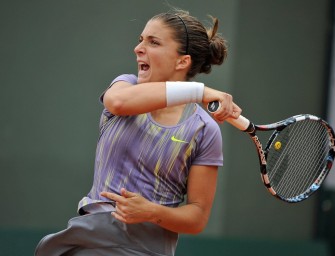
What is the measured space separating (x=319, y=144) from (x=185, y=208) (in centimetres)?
96

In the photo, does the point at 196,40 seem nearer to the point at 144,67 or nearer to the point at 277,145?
the point at 144,67

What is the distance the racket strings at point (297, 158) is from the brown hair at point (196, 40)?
0.45 meters

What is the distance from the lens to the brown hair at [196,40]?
8.58 ft

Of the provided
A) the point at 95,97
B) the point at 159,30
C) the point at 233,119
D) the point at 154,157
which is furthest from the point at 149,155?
the point at 95,97

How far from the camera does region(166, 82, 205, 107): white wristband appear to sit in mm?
2369

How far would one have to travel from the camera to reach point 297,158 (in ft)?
10.3

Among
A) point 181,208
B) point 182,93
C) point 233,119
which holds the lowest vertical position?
point 181,208

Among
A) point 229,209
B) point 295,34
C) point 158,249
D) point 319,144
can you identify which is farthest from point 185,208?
point 295,34

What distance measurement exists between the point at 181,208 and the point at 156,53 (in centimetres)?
54

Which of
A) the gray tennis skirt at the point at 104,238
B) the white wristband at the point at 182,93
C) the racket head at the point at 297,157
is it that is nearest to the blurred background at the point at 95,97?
the racket head at the point at 297,157

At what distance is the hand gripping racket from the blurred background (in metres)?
2.16

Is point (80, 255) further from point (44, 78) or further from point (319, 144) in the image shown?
point (44, 78)

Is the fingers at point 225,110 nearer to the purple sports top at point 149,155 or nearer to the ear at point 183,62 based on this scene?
the purple sports top at point 149,155

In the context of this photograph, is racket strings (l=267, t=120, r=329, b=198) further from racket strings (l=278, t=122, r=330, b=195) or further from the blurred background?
the blurred background
